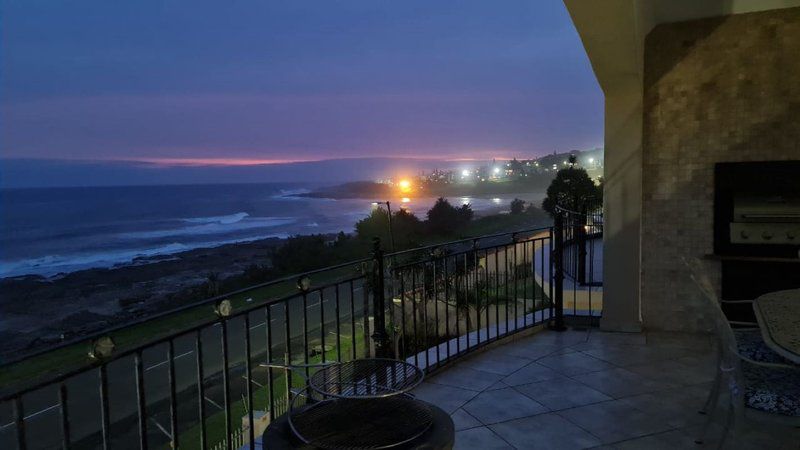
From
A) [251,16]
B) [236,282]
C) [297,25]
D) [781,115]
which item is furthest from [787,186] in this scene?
[251,16]

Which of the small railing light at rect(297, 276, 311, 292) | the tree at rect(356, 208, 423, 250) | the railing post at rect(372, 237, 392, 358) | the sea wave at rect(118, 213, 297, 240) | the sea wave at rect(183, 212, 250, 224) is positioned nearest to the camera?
the small railing light at rect(297, 276, 311, 292)

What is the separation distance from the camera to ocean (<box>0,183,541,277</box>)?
194 ft

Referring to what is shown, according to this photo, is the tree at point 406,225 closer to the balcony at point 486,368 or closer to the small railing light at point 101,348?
the balcony at point 486,368

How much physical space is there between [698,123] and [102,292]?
152 feet

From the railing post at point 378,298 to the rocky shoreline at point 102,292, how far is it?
2874 cm

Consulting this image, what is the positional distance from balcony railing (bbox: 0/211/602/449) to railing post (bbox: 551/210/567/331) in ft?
0.04

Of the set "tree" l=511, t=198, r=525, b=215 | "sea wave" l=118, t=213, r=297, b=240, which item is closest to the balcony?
"tree" l=511, t=198, r=525, b=215

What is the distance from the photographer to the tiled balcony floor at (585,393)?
269 centimetres

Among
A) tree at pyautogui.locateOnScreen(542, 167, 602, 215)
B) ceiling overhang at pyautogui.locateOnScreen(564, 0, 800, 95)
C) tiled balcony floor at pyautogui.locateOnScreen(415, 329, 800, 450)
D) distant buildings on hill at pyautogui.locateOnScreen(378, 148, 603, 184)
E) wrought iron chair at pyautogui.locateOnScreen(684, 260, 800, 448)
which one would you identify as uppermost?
distant buildings on hill at pyautogui.locateOnScreen(378, 148, 603, 184)

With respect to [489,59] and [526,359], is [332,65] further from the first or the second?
[526,359]

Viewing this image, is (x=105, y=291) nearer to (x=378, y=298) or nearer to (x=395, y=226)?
(x=395, y=226)

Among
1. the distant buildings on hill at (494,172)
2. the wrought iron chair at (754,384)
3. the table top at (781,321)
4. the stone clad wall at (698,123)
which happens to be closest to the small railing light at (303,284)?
the wrought iron chair at (754,384)

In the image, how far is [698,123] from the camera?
445 cm

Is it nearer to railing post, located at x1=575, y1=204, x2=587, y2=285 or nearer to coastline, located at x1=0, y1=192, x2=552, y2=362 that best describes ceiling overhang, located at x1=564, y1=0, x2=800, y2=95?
railing post, located at x1=575, y1=204, x2=587, y2=285
